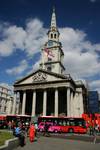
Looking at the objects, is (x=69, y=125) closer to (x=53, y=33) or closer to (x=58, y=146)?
(x=58, y=146)

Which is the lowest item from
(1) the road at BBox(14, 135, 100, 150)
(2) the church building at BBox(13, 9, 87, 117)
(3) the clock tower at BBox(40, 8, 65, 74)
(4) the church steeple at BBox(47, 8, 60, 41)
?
(1) the road at BBox(14, 135, 100, 150)

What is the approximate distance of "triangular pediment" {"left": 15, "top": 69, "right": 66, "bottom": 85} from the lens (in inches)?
2151

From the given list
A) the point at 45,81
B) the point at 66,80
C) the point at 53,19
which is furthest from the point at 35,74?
the point at 53,19

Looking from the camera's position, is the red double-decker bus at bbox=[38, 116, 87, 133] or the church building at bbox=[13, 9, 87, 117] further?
the church building at bbox=[13, 9, 87, 117]

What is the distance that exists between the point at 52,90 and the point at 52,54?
1613cm

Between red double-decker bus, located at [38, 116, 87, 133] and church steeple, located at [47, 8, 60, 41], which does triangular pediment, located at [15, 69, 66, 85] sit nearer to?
red double-decker bus, located at [38, 116, 87, 133]

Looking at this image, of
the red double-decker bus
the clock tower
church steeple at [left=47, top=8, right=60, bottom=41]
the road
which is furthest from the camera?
church steeple at [left=47, top=8, right=60, bottom=41]

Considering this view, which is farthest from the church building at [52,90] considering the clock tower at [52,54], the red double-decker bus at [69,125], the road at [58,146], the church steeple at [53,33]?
the road at [58,146]

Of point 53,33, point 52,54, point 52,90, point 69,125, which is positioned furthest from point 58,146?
point 53,33

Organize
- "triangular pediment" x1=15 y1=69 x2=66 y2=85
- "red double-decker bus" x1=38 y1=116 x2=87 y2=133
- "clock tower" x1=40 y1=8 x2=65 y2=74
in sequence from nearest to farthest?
"red double-decker bus" x1=38 y1=116 x2=87 y2=133 → "triangular pediment" x1=15 y1=69 x2=66 y2=85 → "clock tower" x1=40 y1=8 x2=65 y2=74

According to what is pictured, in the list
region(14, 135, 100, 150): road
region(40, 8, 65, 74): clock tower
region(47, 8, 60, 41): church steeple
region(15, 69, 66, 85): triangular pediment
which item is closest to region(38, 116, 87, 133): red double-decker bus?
region(15, 69, 66, 85): triangular pediment

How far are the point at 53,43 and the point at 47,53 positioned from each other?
7.58 metres

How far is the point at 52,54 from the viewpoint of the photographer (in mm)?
68375

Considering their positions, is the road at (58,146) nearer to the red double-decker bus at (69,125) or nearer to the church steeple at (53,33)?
the red double-decker bus at (69,125)
